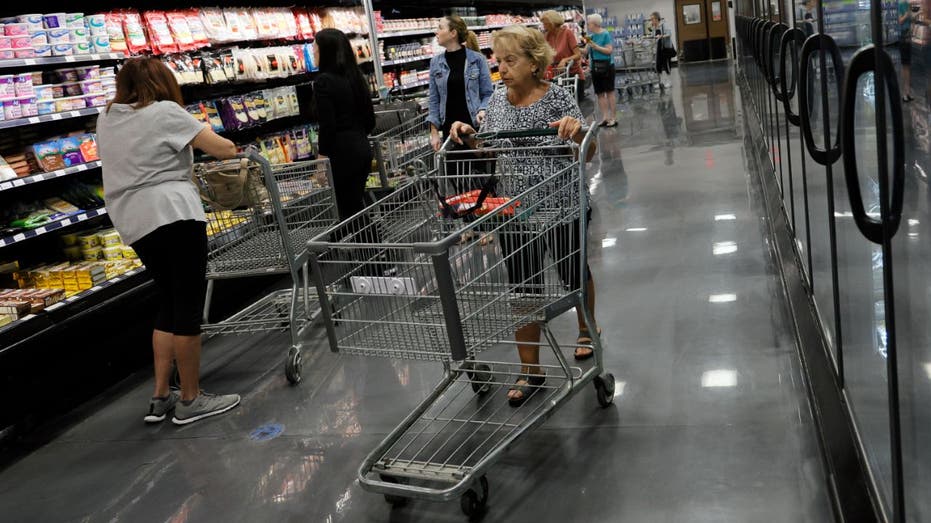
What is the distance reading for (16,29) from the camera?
14.8ft

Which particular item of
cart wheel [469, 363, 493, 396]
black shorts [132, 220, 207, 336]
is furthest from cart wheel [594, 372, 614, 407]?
black shorts [132, 220, 207, 336]

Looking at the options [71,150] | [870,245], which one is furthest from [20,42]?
[870,245]

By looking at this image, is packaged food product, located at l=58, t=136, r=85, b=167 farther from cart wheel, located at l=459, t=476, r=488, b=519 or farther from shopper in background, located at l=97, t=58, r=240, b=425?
cart wheel, located at l=459, t=476, r=488, b=519

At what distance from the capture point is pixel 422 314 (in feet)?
9.70

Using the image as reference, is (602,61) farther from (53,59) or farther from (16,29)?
(16,29)

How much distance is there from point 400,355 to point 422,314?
0.58ft

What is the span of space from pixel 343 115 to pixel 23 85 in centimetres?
170

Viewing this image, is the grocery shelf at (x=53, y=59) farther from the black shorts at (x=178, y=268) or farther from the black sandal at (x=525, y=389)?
the black sandal at (x=525, y=389)

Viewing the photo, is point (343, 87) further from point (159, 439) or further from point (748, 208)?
point (748, 208)

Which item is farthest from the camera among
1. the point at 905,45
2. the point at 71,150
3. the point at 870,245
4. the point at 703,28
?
the point at 703,28

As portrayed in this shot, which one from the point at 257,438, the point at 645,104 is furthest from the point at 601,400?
the point at 645,104

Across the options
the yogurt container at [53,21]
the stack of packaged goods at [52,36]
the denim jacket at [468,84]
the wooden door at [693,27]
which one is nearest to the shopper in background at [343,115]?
the denim jacket at [468,84]

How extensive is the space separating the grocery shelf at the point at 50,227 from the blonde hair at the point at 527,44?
2575 millimetres

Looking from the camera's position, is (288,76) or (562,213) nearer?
(562,213)
